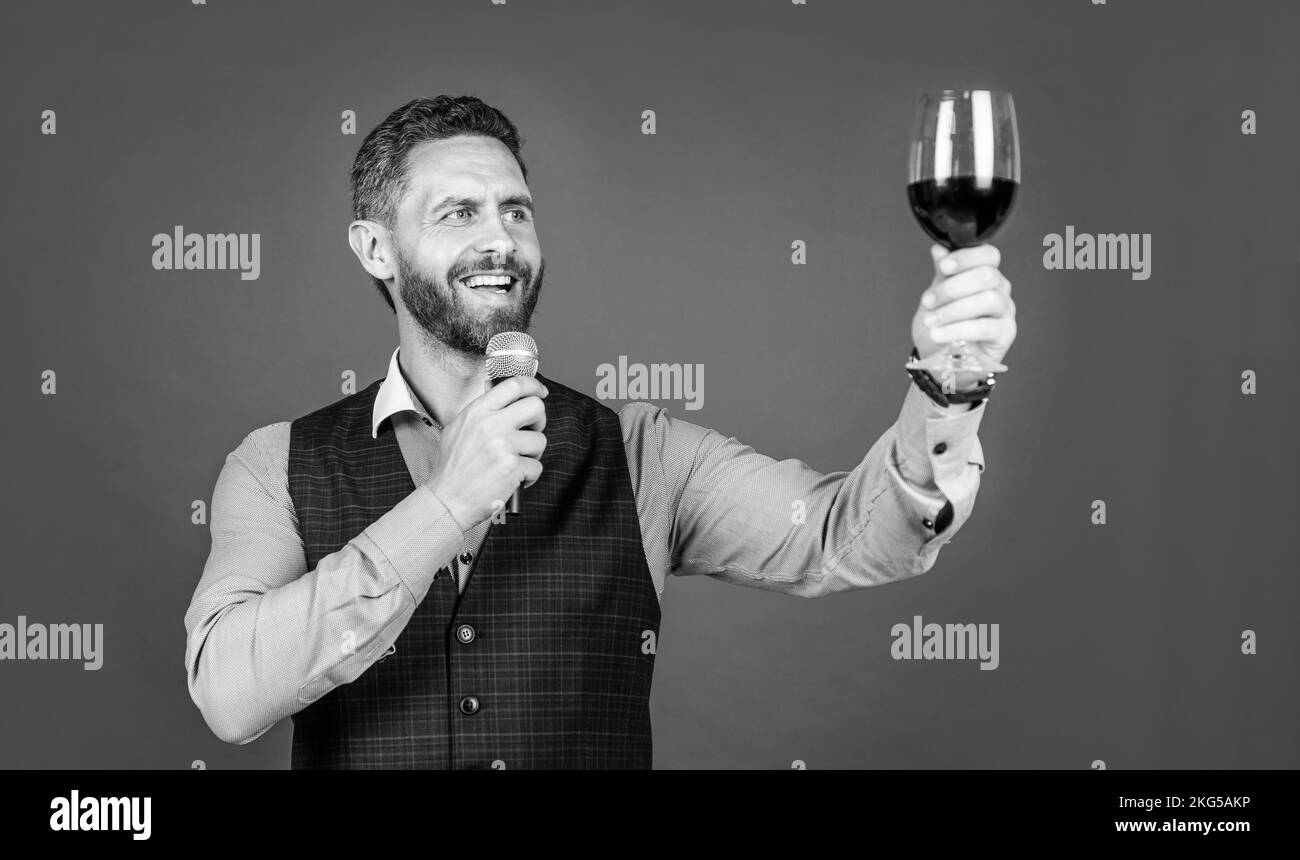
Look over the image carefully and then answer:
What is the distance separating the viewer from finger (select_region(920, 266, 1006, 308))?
4.75 ft

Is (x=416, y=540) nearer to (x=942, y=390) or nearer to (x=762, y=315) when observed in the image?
(x=942, y=390)

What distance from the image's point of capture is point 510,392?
5.75ft

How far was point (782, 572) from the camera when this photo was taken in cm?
206

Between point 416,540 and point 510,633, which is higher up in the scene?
point 416,540

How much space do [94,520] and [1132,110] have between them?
3.23 metres

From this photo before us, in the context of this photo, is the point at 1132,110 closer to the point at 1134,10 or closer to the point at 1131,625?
the point at 1134,10

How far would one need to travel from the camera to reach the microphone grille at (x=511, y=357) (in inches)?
76.7

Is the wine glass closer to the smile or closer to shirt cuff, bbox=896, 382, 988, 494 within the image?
shirt cuff, bbox=896, 382, 988, 494

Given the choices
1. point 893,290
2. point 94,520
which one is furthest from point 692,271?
point 94,520

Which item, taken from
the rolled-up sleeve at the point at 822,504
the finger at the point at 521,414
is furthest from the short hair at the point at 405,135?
the finger at the point at 521,414

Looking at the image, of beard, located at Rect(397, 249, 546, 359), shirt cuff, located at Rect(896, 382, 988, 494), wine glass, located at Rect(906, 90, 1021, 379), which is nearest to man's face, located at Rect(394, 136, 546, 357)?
beard, located at Rect(397, 249, 546, 359)

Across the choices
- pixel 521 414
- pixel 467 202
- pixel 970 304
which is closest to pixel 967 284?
pixel 970 304

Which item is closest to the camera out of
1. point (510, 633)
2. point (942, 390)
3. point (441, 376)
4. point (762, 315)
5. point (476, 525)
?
point (942, 390)

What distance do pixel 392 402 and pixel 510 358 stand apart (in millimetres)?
271
